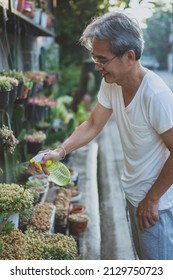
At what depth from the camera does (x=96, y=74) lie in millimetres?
11930

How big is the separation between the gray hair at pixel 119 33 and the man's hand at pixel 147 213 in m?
0.70

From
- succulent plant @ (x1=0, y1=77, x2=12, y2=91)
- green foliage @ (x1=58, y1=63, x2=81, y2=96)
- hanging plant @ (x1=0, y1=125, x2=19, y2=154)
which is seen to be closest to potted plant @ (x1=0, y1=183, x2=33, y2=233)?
hanging plant @ (x1=0, y1=125, x2=19, y2=154)

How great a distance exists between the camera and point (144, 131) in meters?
1.89

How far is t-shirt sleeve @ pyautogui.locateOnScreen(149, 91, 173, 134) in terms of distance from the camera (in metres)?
1.77

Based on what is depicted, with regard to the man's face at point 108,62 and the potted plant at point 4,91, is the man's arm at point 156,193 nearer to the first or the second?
the man's face at point 108,62

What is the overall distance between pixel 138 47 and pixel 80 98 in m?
9.16

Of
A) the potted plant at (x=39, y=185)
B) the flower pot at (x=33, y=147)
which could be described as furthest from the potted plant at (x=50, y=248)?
the flower pot at (x=33, y=147)

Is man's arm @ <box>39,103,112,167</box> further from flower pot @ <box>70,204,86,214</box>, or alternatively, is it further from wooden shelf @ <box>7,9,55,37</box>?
flower pot @ <box>70,204,86,214</box>

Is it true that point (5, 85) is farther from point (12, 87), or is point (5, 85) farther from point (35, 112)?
point (35, 112)

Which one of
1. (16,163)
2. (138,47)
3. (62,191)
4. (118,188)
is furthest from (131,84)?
(118,188)

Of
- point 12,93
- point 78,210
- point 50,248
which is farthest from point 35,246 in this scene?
point 78,210

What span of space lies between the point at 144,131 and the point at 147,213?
398 millimetres

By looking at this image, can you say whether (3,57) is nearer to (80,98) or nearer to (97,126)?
(97,126)

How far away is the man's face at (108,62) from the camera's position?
1.85 metres
